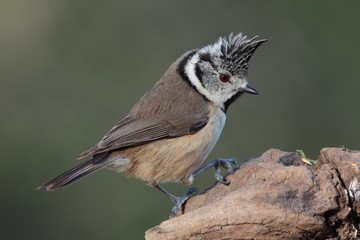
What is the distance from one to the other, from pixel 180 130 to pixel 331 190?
5.97 feet

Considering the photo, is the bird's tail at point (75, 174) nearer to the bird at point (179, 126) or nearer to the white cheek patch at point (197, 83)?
the bird at point (179, 126)

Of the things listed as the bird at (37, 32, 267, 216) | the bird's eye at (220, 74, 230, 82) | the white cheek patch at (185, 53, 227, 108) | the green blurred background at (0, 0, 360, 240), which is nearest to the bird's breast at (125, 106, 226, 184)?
the bird at (37, 32, 267, 216)

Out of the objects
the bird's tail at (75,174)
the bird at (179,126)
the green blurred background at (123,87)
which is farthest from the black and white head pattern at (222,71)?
the green blurred background at (123,87)

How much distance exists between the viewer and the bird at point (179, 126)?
179 inches

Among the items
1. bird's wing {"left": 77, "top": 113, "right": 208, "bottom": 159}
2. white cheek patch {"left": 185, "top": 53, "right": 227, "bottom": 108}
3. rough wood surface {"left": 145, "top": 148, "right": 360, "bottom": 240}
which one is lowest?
rough wood surface {"left": 145, "top": 148, "right": 360, "bottom": 240}

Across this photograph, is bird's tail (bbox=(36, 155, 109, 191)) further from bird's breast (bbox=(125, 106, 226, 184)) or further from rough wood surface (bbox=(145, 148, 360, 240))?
rough wood surface (bbox=(145, 148, 360, 240))

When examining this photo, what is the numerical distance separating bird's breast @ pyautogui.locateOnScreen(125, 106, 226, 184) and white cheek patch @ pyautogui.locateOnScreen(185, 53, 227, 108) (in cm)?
23

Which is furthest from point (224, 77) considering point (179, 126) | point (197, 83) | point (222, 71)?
point (179, 126)

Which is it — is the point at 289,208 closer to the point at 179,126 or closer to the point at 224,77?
the point at 179,126

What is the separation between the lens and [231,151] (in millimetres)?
6855

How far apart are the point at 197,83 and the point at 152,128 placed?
683 mm

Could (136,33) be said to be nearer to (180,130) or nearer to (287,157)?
(180,130)

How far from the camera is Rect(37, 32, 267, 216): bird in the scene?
15.0 ft

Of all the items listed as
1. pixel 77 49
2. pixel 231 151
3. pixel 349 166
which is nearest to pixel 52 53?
pixel 77 49
